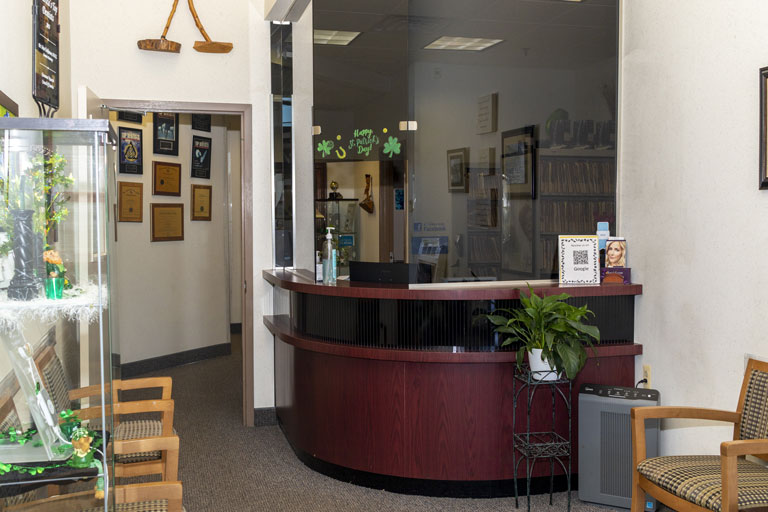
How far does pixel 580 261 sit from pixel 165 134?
15.6 feet

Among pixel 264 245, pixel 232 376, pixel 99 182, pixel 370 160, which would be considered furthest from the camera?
pixel 232 376

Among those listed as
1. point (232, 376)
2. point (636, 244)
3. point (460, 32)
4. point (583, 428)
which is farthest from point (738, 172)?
point (232, 376)

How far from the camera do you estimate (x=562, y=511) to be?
3.84m

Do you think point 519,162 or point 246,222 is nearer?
point 519,162

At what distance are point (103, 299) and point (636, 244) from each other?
10.7ft

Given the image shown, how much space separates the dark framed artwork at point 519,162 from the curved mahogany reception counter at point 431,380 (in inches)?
25.9

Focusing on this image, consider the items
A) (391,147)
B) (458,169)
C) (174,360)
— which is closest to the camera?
(391,147)

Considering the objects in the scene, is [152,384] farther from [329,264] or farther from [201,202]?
[201,202]

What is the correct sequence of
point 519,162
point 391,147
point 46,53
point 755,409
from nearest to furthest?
point 755,409
point 46,53
point 391,147
point 519,162

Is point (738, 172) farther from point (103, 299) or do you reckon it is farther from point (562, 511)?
point (103, 299)

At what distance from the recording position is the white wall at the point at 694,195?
135 inches

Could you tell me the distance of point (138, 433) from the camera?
136 inches

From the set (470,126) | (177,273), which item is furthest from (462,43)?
(177,273)

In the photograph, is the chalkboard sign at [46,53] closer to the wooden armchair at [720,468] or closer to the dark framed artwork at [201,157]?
the wooden armchair at [720,468]
